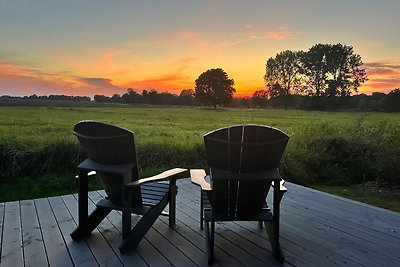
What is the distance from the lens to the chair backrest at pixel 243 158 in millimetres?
2215

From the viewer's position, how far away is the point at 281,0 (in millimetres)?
6637

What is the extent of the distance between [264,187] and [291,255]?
23.5 inches

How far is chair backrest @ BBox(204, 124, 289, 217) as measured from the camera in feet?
7.27

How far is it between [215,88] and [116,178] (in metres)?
16.1

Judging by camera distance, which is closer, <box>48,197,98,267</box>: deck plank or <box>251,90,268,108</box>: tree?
<box>48,197,98,267</box>: deck plank

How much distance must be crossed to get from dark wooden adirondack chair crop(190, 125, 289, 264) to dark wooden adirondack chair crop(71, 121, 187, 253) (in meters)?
0.50

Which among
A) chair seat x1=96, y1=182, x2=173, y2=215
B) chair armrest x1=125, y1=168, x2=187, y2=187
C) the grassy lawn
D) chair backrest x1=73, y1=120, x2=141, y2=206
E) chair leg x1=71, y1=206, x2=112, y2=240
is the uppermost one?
chair backrest x1=73, y1=120, x2=141, y2=206

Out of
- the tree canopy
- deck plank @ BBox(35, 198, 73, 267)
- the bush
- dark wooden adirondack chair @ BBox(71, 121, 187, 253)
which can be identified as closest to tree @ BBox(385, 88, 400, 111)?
the bush

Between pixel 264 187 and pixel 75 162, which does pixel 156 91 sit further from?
pixel 264 187

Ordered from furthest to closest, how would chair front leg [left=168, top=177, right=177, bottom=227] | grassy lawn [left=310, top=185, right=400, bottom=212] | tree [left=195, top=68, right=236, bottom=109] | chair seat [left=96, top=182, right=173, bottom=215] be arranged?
tree [left=195, top=68, right=236, bottom=109]
grassy lawn [left=310, top=185, right=400, bottom=212]
chair front leg [left=168, top=177, right=177, bottom=227]
chair seat [left=96, top=182, right=173, bottom=215]

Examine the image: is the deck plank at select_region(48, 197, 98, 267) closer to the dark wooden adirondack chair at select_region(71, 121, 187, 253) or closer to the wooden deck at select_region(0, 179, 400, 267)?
the wooden deck at select_region(0, 179, 400, 267)

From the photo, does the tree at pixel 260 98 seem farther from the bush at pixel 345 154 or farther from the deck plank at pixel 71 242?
the deck plank at pixel 71 242

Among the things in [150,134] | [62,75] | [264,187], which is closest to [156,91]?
[62,75]

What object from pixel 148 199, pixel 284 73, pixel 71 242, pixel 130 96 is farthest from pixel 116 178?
pixel 284 73
